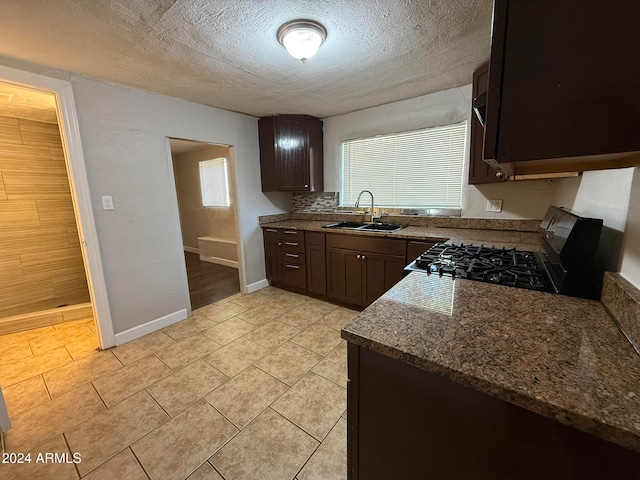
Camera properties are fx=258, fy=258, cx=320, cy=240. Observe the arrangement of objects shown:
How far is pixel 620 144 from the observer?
0.54m

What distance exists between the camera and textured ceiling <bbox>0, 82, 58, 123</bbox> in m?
2.06

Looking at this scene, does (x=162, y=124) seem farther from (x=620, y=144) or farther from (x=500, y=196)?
(x=500, y=196)

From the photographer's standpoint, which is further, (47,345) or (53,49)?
(47,345)

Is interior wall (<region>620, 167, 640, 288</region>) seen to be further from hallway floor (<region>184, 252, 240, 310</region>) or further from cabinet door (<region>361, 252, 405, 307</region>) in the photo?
hallway floor (<region>184, 252, 240, 310</region>)

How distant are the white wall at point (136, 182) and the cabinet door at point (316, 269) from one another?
1.38m

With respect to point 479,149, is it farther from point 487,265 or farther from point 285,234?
point 285,234

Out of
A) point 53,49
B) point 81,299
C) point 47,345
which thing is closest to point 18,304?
point 81,299

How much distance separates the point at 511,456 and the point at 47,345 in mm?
3375

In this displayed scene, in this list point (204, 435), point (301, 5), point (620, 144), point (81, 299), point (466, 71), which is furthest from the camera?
point (81, 299)

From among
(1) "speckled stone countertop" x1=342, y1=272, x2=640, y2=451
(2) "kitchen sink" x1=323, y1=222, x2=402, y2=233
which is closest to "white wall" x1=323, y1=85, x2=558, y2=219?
(2) "kitchen sink" x1=323, y1=222, x2=402, y2=233

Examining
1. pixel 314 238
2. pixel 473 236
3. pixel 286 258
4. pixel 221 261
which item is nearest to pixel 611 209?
pixel 473 236

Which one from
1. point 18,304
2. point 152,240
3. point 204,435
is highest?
point 152,240

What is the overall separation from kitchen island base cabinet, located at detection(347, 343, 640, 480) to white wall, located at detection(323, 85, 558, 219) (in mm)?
A: 2236

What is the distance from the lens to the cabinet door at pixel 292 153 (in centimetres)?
319
